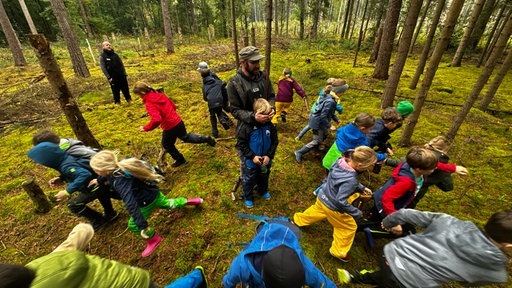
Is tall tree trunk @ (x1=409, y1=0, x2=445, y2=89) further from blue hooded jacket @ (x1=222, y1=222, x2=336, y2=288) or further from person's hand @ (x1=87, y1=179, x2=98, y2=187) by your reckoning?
person's hand @ (x1=87, y1=179, x2=98, y2=187)

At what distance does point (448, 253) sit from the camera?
6.05ft

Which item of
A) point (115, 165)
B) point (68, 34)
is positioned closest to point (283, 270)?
point (115, 165)

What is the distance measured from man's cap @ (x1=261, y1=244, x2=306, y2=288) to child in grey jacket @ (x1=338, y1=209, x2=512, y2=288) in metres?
1.26

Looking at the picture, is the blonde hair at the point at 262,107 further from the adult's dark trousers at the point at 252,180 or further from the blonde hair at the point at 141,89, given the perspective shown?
the blonde hair at the point at 141,89

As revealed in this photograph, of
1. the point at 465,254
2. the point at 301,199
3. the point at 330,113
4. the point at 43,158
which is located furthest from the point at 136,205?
the point at 330,113

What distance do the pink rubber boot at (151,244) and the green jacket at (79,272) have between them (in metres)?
1.69

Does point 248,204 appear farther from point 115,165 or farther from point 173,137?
point 173,137

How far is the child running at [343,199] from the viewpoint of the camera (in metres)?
2.68

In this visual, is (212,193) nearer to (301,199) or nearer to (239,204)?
(239,204)

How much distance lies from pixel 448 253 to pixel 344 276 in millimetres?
1291

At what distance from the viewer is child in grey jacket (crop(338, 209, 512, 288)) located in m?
1.65

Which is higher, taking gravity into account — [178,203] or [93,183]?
[93,183]

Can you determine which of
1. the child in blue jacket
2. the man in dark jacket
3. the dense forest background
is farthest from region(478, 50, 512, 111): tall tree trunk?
the man in dark jacket

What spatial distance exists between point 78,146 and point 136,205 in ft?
5.07
